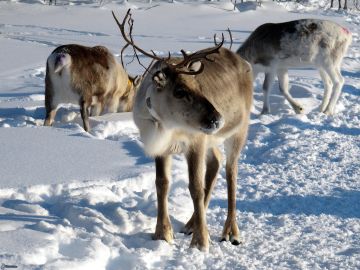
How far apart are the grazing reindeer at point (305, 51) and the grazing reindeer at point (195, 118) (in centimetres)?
466

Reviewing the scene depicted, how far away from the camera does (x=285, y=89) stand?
10.4 metres

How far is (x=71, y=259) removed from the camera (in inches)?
157

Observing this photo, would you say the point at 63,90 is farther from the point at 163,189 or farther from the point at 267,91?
the point at 163,189

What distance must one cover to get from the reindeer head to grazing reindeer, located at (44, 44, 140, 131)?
406 centimetres

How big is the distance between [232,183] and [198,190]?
620mm

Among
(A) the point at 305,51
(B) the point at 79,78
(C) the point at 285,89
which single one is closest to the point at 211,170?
(B) the point at 79,78

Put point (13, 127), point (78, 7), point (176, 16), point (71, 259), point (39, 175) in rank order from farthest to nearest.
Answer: point (78, 7), point (176, 16), point (13, 127), point (39, 175), point (71, 259)

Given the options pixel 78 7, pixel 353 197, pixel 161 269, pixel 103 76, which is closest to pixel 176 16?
pixel 78 7

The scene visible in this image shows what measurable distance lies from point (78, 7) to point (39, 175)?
2231 cm

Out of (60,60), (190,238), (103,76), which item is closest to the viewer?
(190,238)

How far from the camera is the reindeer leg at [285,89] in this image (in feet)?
32.3

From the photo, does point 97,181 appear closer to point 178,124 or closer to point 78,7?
point 178,124

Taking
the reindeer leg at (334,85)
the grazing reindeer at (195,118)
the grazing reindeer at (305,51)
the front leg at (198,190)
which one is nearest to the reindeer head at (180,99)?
the grazing reindeer at (195,118)

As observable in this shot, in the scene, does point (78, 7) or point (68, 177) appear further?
point (78, 7)
